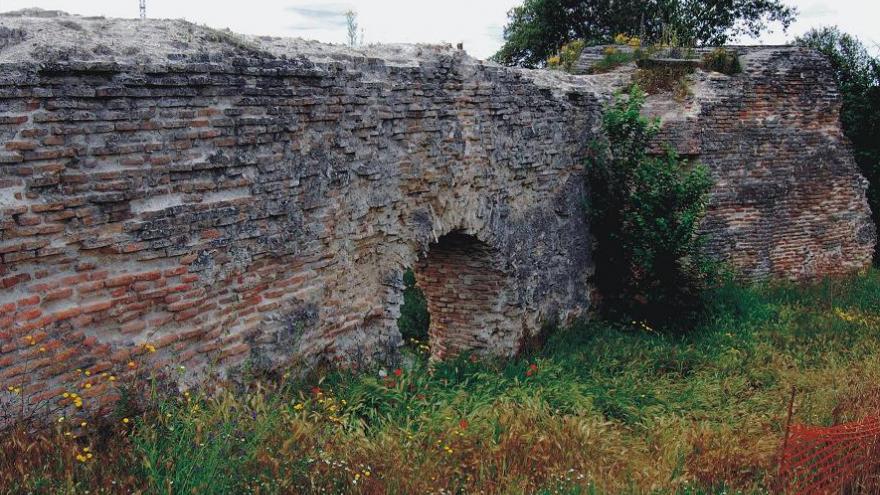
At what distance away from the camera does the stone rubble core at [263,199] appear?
12.2 ft

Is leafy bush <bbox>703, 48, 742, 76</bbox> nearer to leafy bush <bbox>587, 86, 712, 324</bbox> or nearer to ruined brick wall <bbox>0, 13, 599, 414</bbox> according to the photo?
leafy bush <bbox>587, 86, 712, 324</bbox>

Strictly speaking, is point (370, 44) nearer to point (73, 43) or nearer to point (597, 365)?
point (73, 43)

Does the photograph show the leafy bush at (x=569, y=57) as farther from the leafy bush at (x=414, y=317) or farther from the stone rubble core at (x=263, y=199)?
the leafy bush at (x=414, y=317)

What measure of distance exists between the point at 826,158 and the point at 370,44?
25.2ft

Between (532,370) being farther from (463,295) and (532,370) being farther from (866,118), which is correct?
(866,118)

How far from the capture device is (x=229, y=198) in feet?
14.8

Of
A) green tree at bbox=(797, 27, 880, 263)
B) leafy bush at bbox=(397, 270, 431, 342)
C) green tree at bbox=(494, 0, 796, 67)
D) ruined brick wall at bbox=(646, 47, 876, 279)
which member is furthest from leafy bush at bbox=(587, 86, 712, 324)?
green tree at bbox=(494, 0, 796, 67)

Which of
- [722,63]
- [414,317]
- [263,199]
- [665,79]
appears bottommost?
[414,317]

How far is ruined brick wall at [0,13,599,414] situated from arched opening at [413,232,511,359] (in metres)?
0.35

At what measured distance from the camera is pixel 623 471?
4.31 m

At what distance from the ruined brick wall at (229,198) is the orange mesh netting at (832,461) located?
2962 millimetres

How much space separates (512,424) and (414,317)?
4.70m

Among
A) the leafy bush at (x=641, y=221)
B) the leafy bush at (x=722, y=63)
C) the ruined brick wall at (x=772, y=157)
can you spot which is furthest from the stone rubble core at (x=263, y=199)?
the leafy bush at (x=722, y=63)

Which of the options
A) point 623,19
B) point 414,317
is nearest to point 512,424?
point 414,317
